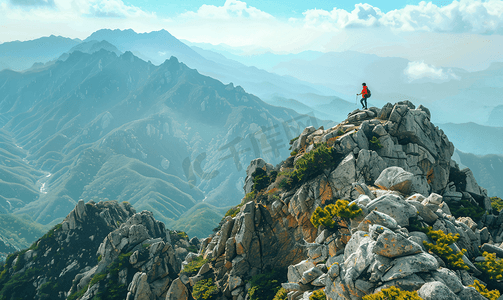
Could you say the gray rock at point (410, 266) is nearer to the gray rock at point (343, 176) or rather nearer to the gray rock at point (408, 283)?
the gray rock at point (408, 283)

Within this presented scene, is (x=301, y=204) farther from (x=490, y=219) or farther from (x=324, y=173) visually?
(x=490, y=219)

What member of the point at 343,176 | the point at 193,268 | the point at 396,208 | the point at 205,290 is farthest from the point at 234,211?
the point at 396,208

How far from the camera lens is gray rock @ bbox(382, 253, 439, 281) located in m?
20.3

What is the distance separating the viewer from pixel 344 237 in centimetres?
2877

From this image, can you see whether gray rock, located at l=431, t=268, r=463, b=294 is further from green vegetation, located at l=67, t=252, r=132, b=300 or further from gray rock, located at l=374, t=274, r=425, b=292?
green vegetation, located at l=67, t=252, r=132, b=300

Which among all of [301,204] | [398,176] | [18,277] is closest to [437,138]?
[398,176]

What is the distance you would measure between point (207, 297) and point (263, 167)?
2738 cm

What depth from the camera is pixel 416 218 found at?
26391 millimetres

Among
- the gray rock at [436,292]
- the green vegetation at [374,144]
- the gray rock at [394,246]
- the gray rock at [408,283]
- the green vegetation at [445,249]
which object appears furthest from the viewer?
the green vegetation at [374,144]

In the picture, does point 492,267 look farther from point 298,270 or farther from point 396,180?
point 298,270

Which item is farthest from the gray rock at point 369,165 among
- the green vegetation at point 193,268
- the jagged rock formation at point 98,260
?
the jagged rock formation at point 98,260

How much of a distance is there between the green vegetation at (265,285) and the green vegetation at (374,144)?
22.9 meters

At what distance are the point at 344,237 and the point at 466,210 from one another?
22.5m

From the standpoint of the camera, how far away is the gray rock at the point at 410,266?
20344 mm
